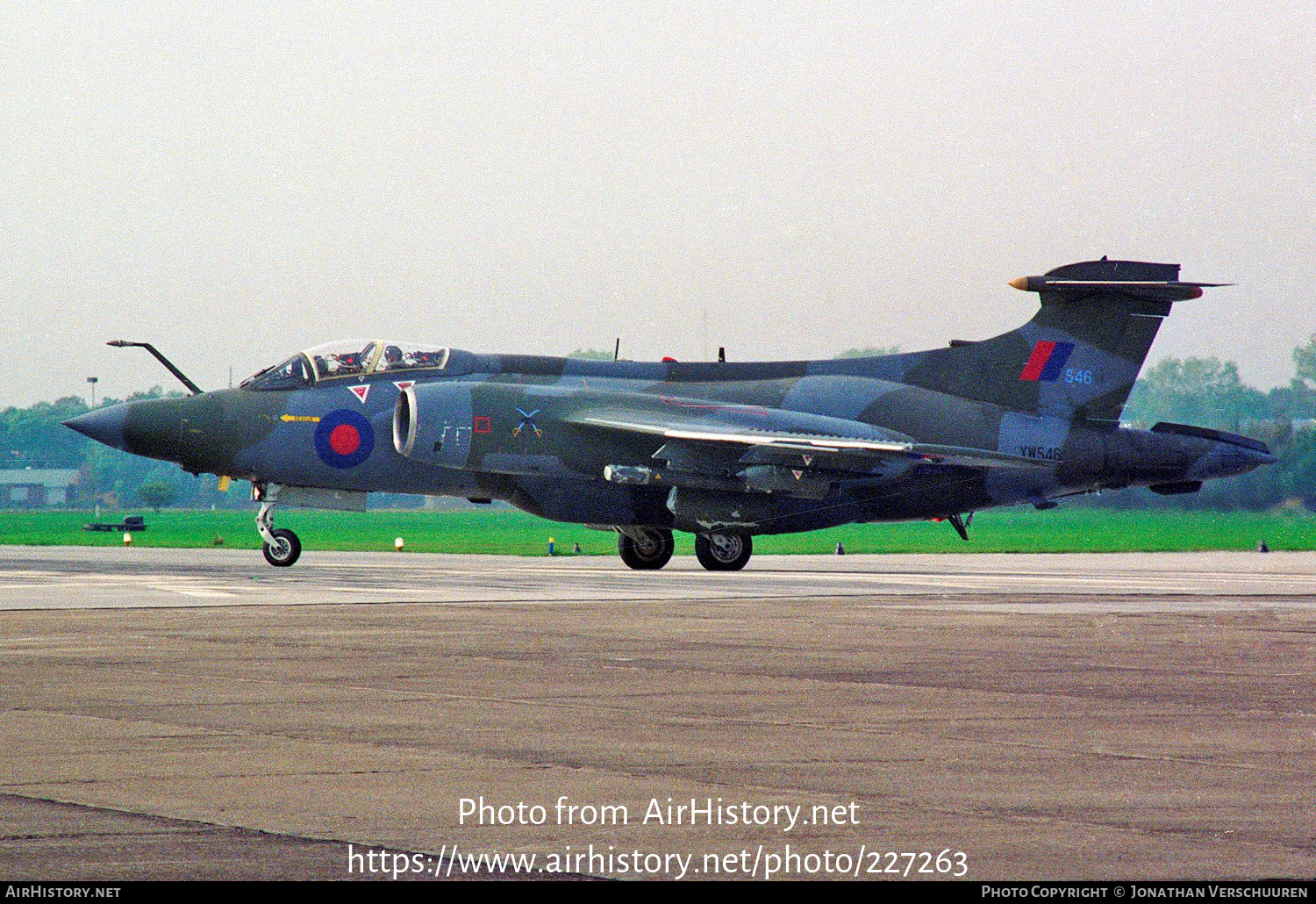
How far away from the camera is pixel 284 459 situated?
25719mm

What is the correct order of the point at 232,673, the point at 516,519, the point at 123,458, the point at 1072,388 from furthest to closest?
the point at 123,458 → the point at 516,519 → the point at 1072,388 → the point at 232,673

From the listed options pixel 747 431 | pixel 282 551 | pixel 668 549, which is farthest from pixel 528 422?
pixel 282 551

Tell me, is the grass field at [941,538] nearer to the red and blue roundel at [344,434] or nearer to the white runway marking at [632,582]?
the white runway marking at [632,582]

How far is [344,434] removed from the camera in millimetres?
25688

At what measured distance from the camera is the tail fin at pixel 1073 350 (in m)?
28.1

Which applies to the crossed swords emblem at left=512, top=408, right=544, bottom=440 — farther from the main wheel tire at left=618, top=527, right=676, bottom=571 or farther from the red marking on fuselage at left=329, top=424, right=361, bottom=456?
the main wheel tire at left=618, top=527, right=676, bottom=571

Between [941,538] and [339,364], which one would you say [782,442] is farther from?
[941,538]

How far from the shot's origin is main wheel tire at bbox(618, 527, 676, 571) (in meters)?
28.1

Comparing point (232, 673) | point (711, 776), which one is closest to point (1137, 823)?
point (711, 776)

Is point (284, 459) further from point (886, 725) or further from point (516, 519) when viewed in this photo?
point (516, 519)

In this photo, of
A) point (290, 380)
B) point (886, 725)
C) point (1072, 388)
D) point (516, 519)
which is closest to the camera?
point (886, 725)

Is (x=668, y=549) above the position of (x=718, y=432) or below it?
below

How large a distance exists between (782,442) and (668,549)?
15.8ft

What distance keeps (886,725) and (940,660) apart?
360 centimetres
